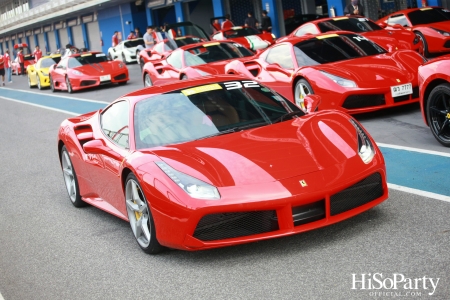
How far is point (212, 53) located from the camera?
52.6 feet

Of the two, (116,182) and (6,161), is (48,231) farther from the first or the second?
(6,161)

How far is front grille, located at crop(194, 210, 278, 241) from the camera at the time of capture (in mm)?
4820

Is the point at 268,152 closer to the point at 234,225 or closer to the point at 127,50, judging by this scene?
the point at 234,225

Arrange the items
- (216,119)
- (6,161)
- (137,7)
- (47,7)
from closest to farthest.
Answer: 1. (216,119)
2. (6,161)
3. (137,7)
4. (47,7)

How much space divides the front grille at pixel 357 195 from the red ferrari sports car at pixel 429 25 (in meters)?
12.9

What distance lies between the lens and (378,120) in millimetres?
10234

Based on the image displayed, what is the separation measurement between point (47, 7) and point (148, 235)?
55692 mm

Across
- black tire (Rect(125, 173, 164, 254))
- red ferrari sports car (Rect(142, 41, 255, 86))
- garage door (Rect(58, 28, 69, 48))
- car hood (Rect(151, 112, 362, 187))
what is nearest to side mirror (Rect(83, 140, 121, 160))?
black tire (Rect(125, 173, 164, 254))

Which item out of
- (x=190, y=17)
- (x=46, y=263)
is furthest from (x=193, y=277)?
(x=190, y=17)

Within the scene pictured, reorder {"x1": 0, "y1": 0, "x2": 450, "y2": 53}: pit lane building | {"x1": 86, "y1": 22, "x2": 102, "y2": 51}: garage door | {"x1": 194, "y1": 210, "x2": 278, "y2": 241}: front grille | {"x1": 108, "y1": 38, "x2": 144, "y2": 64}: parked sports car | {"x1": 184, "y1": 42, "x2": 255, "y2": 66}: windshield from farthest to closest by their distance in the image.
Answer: {"x1": 86, "y1": 22, "x2": 102, "y2": 51}: garage door
{"x1": 108, "y1": 38, "x2": 144, "y2": 64}: parked sports car
{"x1": 0, "y1": 0, "x2": 450, "y2": 53}: pit lane building
{"x1": 184, "y1": 42, "x2": 255, "y2": 66}: windshield
{"x1": 194, "y1": 210, "x2": 278, "y2": 241}: front grille

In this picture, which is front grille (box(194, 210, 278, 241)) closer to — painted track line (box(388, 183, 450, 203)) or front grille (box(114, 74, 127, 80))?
painted track line (box(388, 183, 450, 203))

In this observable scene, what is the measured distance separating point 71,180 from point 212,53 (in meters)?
8.74

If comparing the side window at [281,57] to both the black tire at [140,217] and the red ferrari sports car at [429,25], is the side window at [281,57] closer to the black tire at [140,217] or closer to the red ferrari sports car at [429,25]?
the black tire at [140,217]

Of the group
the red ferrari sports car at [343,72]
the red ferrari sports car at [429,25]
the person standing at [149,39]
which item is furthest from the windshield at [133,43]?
the red ferrari sports car at [343,72]
